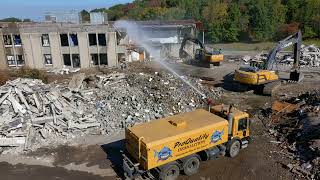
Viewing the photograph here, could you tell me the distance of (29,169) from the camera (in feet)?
55.4

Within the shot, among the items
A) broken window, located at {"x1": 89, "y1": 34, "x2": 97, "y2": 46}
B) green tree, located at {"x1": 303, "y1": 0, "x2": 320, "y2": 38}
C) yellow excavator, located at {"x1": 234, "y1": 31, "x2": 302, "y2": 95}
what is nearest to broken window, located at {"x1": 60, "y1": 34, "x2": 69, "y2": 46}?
broken window, located at {"x1": 89, "y1": 34, "x2": 97, "y2": 46}

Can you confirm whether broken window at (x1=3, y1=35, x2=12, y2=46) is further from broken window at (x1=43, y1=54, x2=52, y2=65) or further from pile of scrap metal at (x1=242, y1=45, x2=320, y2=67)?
pile of scrap metal at (x1=242, y1=45, x2=320, y2=67)

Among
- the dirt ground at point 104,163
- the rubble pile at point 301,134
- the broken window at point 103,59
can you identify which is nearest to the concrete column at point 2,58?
the broken window at point 103,59

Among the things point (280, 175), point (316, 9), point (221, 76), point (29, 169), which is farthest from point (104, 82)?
point (316, 9)

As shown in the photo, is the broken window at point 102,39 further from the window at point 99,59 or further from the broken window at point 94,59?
the broken window at point 94,59

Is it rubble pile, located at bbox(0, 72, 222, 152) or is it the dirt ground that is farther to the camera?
rubble pile, located at bbox(0, 72, 222, 152)

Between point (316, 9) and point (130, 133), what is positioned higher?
point (316, 9)

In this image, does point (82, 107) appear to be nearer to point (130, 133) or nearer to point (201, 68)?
point (130, 133)

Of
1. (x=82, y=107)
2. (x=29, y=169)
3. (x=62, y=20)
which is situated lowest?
(x=29, y=169)

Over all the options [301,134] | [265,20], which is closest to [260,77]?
[301,134]

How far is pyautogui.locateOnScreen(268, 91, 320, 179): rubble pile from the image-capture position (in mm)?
15672

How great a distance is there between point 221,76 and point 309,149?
1956cm

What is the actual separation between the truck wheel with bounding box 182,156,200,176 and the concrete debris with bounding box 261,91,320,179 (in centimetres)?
471

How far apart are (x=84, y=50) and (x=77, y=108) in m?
19.0
